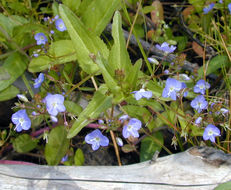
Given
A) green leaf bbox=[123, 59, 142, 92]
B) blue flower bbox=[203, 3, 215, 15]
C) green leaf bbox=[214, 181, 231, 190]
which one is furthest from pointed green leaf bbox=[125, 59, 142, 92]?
blue flower bbox=[203, 3, 215, 15]

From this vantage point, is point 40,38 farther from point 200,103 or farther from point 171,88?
point 200,103

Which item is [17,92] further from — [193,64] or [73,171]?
[193,64]

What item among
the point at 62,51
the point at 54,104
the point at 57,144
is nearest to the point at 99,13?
the point at 62,51

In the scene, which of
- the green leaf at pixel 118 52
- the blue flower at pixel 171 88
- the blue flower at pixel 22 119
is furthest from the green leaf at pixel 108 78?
the blue flower at pixel 22 119

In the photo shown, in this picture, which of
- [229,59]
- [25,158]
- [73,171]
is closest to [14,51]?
[25,158]

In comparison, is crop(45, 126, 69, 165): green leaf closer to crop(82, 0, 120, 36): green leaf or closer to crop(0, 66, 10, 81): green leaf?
crop(0, 66, 10, 81): green leaf

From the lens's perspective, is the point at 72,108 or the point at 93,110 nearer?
the point at 93,110
